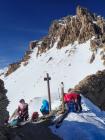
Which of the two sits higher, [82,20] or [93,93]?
[82,20]

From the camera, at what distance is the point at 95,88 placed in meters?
59.8

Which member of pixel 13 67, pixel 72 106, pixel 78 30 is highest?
pixel 78 30

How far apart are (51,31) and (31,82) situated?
3450 centimetres

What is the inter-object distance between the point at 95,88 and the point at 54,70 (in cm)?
3638

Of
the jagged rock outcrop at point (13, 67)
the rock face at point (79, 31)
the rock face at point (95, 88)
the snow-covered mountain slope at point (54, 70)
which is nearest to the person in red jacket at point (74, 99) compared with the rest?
the rock face at point (95, 88)

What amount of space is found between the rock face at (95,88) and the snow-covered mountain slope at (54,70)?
12.7m

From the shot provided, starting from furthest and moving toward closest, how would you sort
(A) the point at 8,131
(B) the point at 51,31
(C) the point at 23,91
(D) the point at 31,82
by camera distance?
1. (B) the point at 51,31
2. (D) the point at 31,82
3. (C) the point at 23,91
4. (A) the point at 8,131

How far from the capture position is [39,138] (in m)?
26.1

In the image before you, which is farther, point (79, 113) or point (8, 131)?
point (79, 113)

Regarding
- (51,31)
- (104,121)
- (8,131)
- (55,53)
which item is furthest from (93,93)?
(51,31)

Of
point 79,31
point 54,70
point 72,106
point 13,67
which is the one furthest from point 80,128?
point 13,67

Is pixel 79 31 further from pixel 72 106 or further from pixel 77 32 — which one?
pixel 72 106

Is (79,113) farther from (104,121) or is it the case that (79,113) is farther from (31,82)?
(31,82)

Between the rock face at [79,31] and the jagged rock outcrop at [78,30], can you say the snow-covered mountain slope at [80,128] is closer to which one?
the rock face at [79,31]
